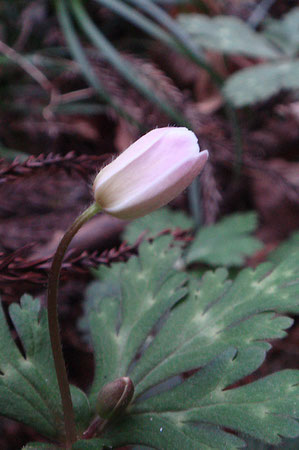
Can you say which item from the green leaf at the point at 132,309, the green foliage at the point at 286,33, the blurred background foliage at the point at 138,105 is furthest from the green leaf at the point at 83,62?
the green leaf at the point at 132,309

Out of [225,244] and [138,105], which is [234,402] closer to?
[225,244]

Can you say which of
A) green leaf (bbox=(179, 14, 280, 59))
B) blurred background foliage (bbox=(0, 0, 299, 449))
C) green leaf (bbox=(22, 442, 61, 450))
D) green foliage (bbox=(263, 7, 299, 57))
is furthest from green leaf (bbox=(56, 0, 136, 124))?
→ green leaf (bbox=(22, 442, 61, 450))

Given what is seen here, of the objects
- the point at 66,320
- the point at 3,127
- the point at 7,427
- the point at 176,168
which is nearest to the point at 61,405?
the point at 176,168

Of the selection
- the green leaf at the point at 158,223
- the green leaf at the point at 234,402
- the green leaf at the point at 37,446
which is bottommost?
the green leaf at the point at 158,223

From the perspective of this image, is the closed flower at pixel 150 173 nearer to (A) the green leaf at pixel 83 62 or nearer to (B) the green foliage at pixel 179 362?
(B) the green foliage at pixel 179 362

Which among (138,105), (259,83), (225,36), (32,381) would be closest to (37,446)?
(32,381)
